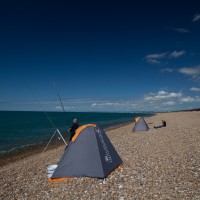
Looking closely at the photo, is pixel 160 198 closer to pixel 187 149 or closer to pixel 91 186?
pixel 91 186

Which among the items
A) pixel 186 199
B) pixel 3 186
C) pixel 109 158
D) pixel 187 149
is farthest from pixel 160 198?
pixel 187 149

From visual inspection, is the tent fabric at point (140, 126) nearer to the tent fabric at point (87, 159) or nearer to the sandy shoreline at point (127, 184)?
the sandy shoreline at point (127, 184)

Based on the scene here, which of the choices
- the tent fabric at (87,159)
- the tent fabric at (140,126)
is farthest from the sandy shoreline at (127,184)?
the tent fabric at (140,126)

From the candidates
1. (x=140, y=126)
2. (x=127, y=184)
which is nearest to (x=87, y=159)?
(x=127, y=184)

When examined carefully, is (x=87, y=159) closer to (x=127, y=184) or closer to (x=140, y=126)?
(x=127, y=184)

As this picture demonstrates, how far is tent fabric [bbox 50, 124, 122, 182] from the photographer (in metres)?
9.70

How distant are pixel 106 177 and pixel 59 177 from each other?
7.45ft

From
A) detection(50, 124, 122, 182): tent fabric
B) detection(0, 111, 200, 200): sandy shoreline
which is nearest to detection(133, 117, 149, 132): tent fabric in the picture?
detection(0, 111, 200, 200): sandy shoreline

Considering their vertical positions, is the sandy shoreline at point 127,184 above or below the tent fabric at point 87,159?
below

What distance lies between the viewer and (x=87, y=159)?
32.5 ft

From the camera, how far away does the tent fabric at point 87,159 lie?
31.8 feet

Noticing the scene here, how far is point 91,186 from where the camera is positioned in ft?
28.5

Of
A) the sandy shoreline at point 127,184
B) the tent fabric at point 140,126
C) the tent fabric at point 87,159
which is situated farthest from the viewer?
the tent fabric at point 140,126

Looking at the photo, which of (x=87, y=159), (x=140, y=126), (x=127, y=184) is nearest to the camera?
(x=127, y=184)
